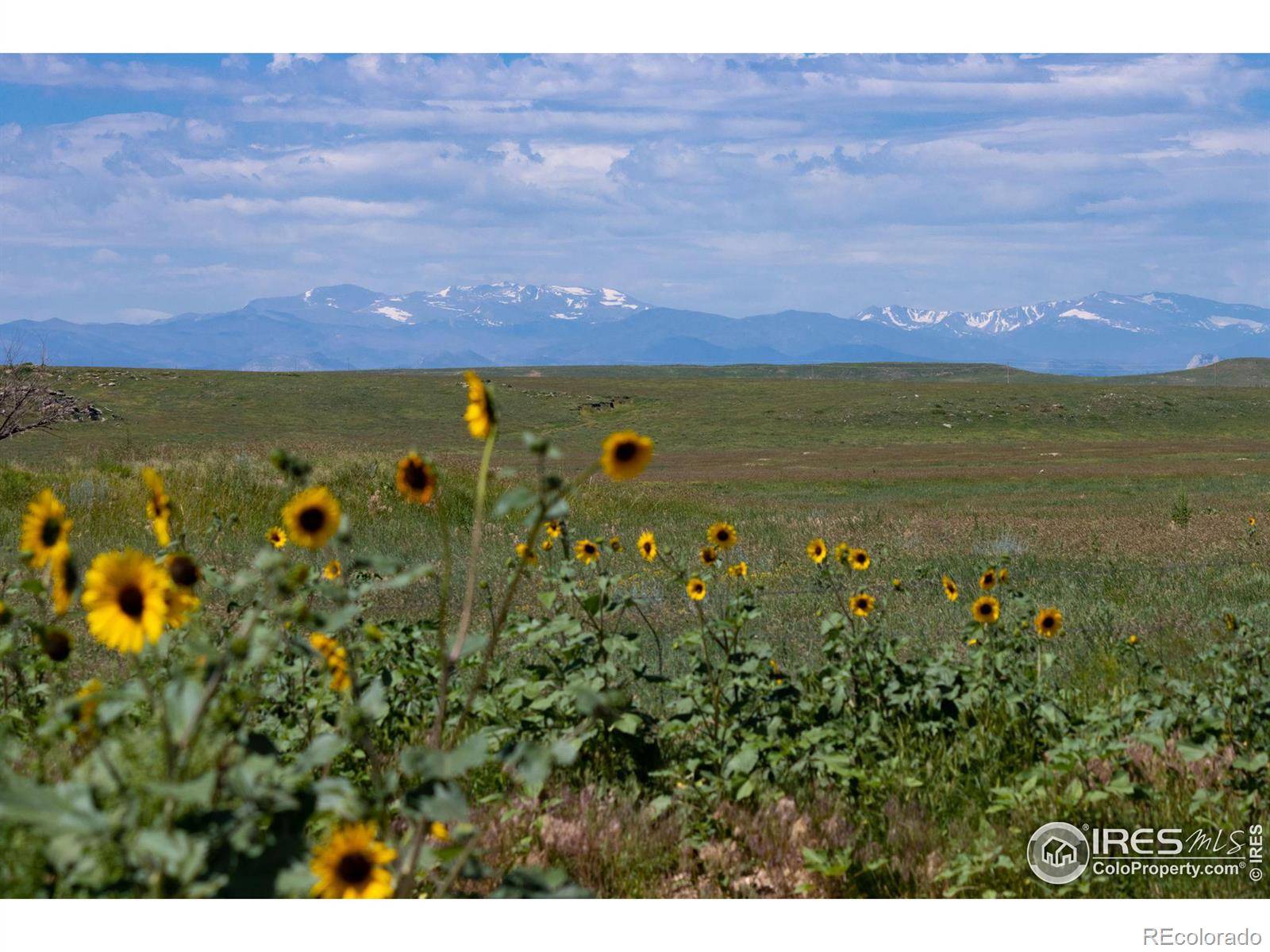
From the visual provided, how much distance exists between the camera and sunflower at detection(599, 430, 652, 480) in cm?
212

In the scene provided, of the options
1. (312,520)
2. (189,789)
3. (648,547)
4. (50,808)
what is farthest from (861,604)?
(50,808)

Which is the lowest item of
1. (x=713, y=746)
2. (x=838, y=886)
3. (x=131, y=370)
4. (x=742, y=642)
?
(x=838, y=886)

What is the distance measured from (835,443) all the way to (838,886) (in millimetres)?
64470

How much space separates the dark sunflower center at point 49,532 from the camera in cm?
222

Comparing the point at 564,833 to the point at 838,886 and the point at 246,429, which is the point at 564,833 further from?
the point at 246,429

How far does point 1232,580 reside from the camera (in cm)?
987

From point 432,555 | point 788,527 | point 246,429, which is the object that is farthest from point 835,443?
point 432,555

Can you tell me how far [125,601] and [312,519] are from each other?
411 millimetres

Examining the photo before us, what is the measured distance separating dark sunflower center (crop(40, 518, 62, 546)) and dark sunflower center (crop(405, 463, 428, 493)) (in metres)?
0.74

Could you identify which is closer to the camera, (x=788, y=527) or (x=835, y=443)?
(x=788, y=527)

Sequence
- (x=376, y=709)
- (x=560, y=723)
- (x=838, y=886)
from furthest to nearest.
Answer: (x=560, y=723)
(x=838, y=886)
(x=376, y=709)

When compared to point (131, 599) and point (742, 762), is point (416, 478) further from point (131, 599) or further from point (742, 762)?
point (742, 762)

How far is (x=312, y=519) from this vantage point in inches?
89.7

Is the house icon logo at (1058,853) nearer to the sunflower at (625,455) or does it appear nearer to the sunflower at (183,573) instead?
the sunflower at (625,455)
